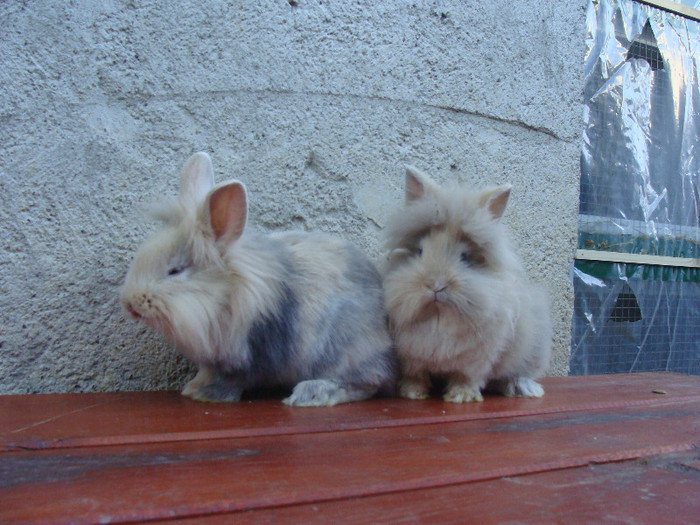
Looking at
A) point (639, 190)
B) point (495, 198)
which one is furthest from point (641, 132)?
point (495, 198)

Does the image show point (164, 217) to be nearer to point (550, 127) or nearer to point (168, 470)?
point (168, 470)

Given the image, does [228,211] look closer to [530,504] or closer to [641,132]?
[530,504]

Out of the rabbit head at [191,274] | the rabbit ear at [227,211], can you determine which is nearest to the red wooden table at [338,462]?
the rabbit head at [191,274]

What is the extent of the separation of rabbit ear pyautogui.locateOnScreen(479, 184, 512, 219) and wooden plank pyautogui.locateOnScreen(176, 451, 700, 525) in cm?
104

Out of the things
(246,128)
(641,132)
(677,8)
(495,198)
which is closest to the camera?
(495,198)

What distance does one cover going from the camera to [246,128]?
96.2 inches

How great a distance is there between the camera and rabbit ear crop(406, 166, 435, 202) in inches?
87.4

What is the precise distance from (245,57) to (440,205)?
1071mm

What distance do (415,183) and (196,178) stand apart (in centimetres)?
82

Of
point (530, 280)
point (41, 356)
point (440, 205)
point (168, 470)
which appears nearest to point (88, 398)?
point (41, 356)

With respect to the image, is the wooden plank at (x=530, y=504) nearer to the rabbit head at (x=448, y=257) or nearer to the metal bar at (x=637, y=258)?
the rabbit head at (x=448, y=257)

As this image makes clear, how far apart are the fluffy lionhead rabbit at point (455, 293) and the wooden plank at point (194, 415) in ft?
0.43

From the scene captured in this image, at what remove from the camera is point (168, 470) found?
4.05 ft

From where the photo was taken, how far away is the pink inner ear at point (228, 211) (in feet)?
5.87
